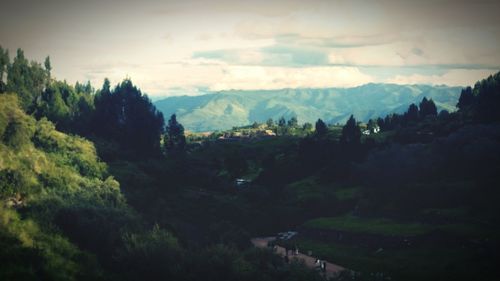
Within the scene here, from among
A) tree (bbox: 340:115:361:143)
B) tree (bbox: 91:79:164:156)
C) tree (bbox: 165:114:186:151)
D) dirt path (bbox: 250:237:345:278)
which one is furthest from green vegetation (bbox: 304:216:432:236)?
tree (bbox: 165:114:186:151)

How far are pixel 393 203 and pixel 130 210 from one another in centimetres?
5187

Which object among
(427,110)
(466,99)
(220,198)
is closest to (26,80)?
(220,198)

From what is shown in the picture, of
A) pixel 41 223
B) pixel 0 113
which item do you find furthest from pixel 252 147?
pixel 41 223

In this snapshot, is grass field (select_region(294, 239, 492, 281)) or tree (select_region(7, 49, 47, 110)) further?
tree (select_region(7, 49, 47, 110))

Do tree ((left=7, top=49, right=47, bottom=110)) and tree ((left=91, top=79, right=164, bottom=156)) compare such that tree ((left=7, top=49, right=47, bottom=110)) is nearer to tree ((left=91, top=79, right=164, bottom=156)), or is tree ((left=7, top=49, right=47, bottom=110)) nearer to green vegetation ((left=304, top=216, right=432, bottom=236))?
tree ((left=91, top=79, right=164, bottom=156))

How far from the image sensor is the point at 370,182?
121 meters

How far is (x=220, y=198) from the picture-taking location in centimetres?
10481

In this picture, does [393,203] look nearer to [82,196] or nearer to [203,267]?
[203,267]

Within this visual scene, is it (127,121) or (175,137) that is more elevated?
(127,121)

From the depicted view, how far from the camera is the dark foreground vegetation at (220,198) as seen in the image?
6869cm

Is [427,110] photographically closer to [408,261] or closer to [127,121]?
[127,121]

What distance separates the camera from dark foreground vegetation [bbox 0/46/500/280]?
68688 mm

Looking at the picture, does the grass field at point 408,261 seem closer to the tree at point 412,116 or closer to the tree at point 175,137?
the tree at point 175,137

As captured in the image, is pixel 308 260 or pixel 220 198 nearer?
pixel 308 260
